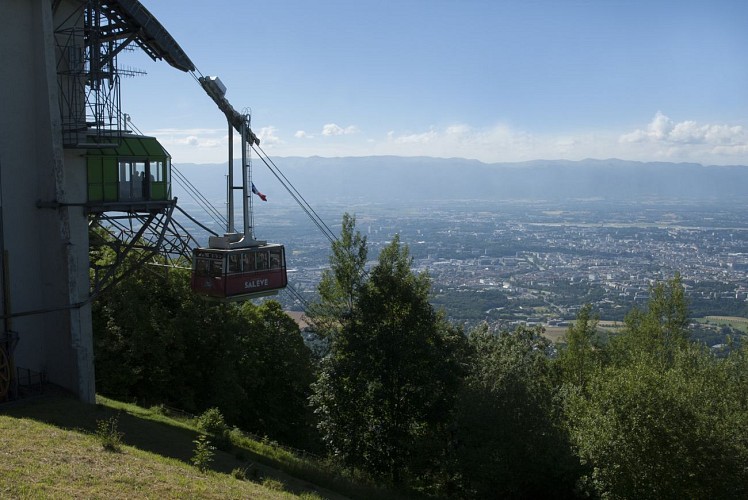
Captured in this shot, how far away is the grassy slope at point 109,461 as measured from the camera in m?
11.8

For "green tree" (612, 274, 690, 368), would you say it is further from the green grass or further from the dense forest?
the green grass

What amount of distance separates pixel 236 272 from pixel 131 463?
917 cm

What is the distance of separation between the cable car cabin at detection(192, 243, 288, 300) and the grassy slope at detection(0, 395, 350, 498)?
455 centimetres

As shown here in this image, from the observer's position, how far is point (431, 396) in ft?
76.2

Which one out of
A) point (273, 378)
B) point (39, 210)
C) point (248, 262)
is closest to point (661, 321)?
point (273, 378)

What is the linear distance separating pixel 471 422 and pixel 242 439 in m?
7.54

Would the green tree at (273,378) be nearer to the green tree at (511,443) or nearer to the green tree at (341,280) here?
the green tree at (341,280)

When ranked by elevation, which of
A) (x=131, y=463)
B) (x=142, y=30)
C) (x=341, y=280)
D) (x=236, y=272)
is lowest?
(x=131, y=463)

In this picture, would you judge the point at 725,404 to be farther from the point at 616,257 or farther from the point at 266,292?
the point at 616,257

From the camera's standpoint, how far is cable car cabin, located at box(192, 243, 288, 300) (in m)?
22.0

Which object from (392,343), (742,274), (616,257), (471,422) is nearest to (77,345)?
(392,343)

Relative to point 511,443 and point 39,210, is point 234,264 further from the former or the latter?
point 511,443

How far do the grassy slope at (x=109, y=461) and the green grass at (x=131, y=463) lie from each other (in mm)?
17

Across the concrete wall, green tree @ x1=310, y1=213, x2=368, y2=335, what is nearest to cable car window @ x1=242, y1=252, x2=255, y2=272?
green tree @ x1=310, y1=213, x2=368, y2=335
